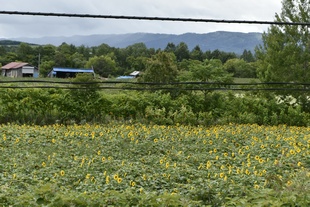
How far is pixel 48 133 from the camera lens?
886 cm

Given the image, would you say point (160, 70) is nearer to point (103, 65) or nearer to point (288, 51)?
point (103, 65)

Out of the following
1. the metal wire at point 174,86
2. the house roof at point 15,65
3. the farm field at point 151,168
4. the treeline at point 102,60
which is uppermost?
the treeline at point 102,60

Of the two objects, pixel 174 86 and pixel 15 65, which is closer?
pixel 174 86

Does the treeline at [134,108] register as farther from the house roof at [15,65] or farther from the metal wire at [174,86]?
the house roof at [15,65]

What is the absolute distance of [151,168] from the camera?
19.3 ft

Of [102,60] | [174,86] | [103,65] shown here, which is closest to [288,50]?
[174,86]

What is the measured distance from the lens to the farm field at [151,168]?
3.69 meters

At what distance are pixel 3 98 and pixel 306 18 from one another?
10570 millimetres

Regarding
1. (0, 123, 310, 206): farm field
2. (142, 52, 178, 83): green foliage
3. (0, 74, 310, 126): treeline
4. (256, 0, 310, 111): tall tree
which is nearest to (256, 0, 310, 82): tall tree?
(256, 0, 310, 111): tall tree

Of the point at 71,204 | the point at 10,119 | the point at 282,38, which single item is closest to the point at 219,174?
the point at 71,204

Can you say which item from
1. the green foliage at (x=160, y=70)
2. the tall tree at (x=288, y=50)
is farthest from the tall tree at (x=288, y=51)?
the green foliage at (x=160, y=70)

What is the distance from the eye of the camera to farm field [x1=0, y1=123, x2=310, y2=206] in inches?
145

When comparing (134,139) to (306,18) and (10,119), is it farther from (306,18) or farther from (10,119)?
(306,18)

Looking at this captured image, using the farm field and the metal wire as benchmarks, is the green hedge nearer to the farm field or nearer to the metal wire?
the metal wire
